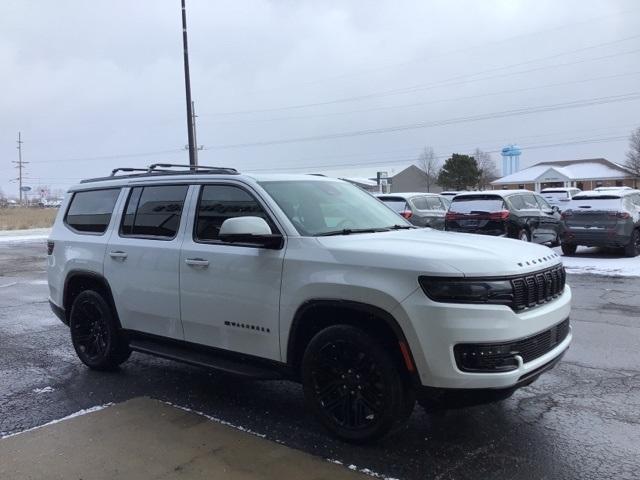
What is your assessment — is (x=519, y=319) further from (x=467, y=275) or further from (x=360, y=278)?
(x=360, y=278)

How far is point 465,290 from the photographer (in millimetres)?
3549

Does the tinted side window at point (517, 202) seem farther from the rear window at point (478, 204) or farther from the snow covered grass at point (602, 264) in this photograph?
the snow covered grass at point (602, 264)

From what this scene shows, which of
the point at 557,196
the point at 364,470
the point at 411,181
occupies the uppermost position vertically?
the point at 411,181

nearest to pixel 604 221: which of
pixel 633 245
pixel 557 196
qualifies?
pixel 633 245

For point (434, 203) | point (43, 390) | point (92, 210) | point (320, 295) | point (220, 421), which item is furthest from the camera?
point (434, 203)

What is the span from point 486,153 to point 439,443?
10414 centimetres

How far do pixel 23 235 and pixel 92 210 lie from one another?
91.5ft

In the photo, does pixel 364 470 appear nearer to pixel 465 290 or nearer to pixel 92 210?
pixel 465 290

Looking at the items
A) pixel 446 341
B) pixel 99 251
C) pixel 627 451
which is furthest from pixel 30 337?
pixel 627 451

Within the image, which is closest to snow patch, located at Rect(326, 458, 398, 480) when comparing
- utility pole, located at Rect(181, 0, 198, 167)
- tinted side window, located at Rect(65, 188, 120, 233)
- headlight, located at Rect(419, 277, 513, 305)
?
headlight, located at Rect(419, 277, 513, 305)

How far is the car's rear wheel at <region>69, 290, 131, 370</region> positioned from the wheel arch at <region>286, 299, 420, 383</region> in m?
2.17

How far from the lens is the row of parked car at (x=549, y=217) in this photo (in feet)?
45.8

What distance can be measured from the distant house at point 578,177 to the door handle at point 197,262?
217 feet

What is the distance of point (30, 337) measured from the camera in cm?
747
